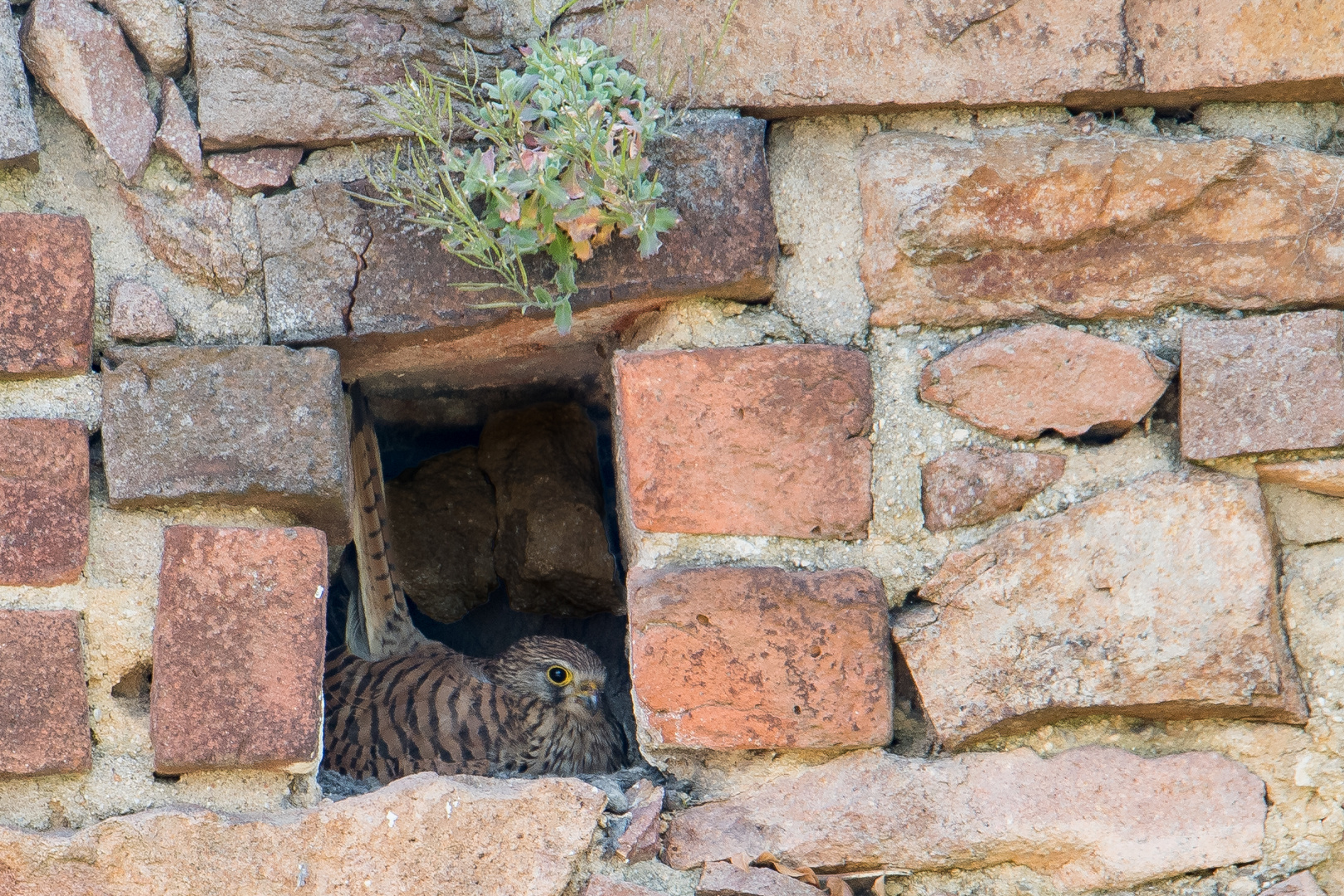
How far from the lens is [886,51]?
165cm

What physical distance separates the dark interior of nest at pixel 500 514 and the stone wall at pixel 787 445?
86 centimetres

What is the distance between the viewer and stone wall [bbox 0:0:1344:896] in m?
1.55

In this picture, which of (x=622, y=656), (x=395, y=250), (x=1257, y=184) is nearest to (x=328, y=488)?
(x=395, y=250)

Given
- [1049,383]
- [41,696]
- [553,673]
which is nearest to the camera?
[41,696]

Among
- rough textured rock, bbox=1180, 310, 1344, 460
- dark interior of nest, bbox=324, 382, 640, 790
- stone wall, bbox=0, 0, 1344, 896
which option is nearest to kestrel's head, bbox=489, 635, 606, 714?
dark interior of nest, bbox=324, 382, 640, 790

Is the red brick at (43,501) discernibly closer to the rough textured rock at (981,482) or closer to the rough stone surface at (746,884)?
the rough stone surface at (746,884)

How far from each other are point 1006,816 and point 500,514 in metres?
1.41

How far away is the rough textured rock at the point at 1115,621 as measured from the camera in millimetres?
1543

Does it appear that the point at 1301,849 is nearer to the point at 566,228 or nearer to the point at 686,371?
the point at 686,371

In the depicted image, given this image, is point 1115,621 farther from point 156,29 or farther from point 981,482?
point 156,29

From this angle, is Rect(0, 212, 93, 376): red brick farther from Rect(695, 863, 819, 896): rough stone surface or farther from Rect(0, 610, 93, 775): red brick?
Rect(695, 863, 819, 896): rough stone surface

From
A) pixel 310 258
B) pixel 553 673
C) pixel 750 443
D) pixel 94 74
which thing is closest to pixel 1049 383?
pixel 750 443

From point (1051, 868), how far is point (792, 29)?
1.15 m

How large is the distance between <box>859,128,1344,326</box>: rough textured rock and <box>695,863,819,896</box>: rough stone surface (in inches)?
A: 30.5
